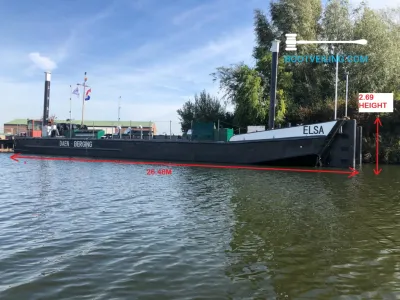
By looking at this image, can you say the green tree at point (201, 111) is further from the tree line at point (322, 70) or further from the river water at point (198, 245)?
the river water at point (198, 245)

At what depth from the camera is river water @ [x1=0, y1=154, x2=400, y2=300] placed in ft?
14.6

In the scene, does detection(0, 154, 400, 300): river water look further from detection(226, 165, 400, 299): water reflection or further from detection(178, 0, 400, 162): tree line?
detection(178, 0, 400, 162): tree line

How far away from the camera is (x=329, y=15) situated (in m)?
31.5

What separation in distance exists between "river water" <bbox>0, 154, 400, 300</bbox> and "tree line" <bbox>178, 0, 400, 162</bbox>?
17491mm

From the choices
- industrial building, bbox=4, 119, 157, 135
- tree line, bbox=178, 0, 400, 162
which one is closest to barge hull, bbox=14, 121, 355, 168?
tree line, bbox=178, 0, 400, 162

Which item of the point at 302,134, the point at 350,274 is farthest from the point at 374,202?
the point at 302,134

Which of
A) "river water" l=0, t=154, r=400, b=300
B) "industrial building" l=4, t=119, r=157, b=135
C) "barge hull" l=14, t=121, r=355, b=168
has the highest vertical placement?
"industrial building" l=4, t=119, r=157, b=135

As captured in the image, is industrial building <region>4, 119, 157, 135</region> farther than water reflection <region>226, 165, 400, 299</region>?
Yes

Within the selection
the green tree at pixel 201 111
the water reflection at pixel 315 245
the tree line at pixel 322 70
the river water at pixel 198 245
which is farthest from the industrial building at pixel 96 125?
the water reflection at pixel 315 245

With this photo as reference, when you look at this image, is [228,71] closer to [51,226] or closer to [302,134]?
[302,134]

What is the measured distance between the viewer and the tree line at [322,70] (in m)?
27.4

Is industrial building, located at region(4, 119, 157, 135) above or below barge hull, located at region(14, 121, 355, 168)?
above

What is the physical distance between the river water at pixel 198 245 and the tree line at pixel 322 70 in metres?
17.5

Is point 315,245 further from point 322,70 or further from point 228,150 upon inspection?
point 322,70
